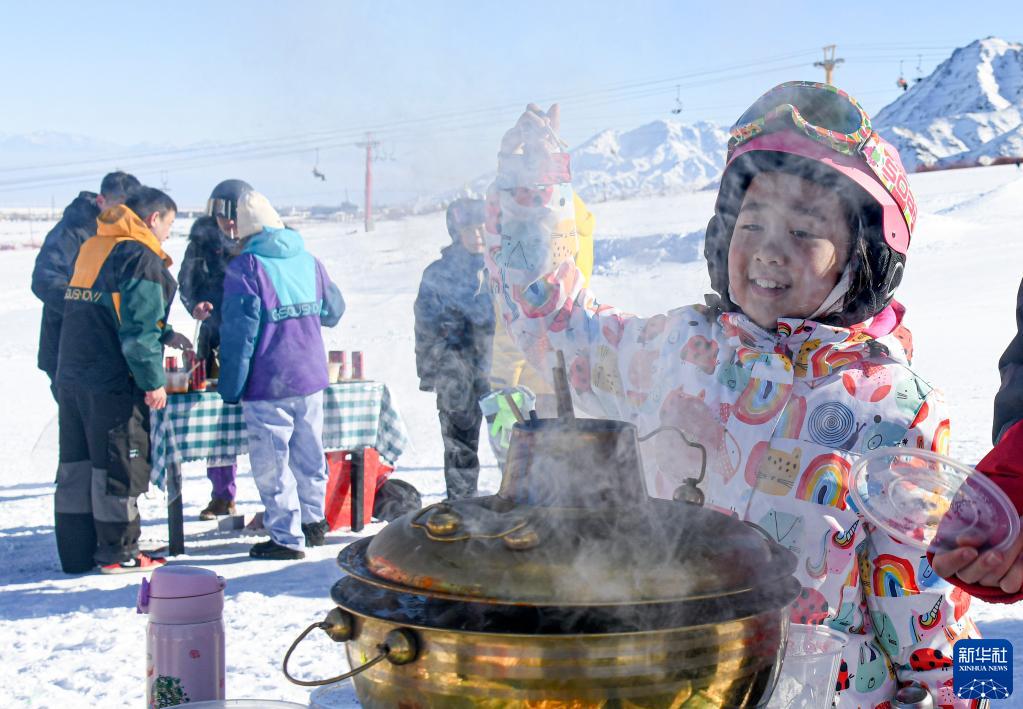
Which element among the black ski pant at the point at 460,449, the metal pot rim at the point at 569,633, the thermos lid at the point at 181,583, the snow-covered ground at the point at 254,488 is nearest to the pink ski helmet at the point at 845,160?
the snow-covered ground at the point at 254,488

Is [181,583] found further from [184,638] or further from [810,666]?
[810,666]

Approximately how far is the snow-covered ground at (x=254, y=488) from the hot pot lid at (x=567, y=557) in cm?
90

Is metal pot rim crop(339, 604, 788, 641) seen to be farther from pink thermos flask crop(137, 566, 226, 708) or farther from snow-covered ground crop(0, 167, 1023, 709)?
snow-covered ground crop(0, 167, 1023, 709)

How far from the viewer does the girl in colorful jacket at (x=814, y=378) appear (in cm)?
158

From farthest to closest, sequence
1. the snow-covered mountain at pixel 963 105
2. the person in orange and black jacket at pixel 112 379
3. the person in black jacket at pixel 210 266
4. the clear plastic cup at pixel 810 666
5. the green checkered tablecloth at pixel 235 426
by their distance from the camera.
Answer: the snow-covered mountain at pixel 963 105 < the person in black jacket at pixel 210 266 < the green checkered tablecloth at pixel 235 426 < the person in orange and black jacket at pixel 112 379 < the clear plastic cup at pixel 810 666

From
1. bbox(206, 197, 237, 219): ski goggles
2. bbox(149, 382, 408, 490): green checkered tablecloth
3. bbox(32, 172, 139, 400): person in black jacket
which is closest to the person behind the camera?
bbox(149, 382, 408, 490): green checkered tablecloth

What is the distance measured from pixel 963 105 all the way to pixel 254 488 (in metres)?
135

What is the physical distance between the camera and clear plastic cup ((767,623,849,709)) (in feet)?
4.41

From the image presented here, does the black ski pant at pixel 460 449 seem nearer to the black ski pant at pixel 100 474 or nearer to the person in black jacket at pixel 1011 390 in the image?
the black ski pant at pixel 100 474

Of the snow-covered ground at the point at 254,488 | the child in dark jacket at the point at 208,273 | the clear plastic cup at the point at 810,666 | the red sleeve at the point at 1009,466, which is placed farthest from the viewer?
the child in dark jacket at the point at 208,273

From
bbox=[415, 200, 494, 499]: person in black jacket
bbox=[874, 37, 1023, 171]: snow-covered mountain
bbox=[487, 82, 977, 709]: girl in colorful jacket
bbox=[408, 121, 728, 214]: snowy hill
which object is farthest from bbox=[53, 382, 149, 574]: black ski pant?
bbox=[874, 37, 1023, 171]: snow-covered mountain

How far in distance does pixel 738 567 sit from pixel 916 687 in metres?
0.62

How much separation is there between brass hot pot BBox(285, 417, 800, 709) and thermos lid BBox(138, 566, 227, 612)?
0.42 metres

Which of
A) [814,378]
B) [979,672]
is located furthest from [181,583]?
[979,672]
